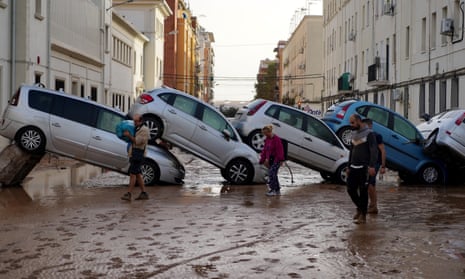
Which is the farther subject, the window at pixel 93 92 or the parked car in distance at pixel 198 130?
the window at pixel 93 92

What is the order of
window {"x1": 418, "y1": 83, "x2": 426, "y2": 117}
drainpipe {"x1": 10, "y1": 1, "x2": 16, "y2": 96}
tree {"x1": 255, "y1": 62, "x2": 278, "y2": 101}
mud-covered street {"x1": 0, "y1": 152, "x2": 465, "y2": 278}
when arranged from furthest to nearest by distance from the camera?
tree {"x1": 255, "y1": 62, "x2": 278, "y2": 101}, window {"x1": 418, "y1": 83, "x2": 426, "y2": 117}, drainpipe {"x1": 10, "y1": 1, "x2": 16, "y2": 96}, mud-covered street {"x1": 0, "y1": 152, "x2": 465, "y2": 278}

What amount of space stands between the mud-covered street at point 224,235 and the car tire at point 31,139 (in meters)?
0.90

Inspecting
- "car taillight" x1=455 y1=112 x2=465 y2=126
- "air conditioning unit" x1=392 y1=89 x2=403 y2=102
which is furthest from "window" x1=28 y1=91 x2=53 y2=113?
"air conditioning unit" x1=392 y1=89 x2=403 y2=102

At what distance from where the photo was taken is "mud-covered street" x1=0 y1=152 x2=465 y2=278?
7867mm

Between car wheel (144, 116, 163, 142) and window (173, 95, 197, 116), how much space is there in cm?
58

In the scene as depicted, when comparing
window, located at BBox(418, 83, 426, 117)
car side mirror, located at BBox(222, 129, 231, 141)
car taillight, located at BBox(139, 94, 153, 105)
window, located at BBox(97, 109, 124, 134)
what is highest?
window, located at BBox(418, 83, 426, 117)

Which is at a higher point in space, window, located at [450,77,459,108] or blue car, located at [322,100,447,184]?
window, located at [450,77,459,108]

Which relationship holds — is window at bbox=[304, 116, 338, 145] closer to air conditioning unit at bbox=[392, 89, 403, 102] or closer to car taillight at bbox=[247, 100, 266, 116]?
car taillight at bbox=[247, 100, 266, 116]

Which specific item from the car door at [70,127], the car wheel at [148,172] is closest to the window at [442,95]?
the car wheel at [148,172]

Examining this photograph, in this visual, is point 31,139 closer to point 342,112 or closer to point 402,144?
point 342,112

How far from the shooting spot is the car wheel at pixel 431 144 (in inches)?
752

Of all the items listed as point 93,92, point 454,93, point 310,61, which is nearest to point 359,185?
point 454,93

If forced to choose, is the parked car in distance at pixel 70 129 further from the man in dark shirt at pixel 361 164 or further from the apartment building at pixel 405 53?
the apartment building at pixel 405 53

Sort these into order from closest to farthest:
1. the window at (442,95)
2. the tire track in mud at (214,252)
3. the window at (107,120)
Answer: the tire track in mud at (214,252), the window at (107,120), the window at (442,95)
